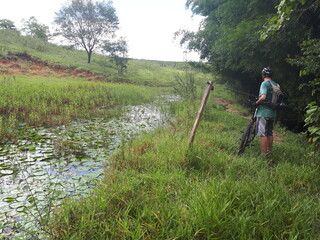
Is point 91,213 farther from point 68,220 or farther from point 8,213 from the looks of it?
point 8,213

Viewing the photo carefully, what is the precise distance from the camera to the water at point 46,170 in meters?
2.67

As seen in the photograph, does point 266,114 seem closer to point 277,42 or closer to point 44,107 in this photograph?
point 277,42

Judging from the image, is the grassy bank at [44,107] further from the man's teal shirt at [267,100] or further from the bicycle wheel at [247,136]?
the man's teal shirt at [267,100]

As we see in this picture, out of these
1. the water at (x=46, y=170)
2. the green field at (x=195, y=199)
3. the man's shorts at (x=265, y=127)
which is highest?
the man's shorts at (x=265, y=127)

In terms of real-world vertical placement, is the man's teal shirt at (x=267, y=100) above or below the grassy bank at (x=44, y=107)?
above

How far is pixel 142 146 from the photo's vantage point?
4898mm

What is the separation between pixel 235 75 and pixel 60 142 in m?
12.6

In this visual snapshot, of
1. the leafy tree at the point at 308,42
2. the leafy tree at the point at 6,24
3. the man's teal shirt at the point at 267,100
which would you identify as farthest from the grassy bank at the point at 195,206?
the leafy tree at the point at 6,24

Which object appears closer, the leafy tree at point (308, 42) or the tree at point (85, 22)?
the leafy tree at point (308, 42)

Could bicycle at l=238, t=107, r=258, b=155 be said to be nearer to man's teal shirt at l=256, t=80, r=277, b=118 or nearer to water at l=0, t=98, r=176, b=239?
man's teal shirt at l=256, t=80, r=277, b=118

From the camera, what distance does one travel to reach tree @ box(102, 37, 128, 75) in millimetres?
30859

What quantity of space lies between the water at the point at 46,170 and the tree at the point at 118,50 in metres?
25.2

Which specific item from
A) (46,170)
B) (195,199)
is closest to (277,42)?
(195,199)

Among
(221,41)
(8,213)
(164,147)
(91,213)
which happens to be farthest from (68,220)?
(221,41)
